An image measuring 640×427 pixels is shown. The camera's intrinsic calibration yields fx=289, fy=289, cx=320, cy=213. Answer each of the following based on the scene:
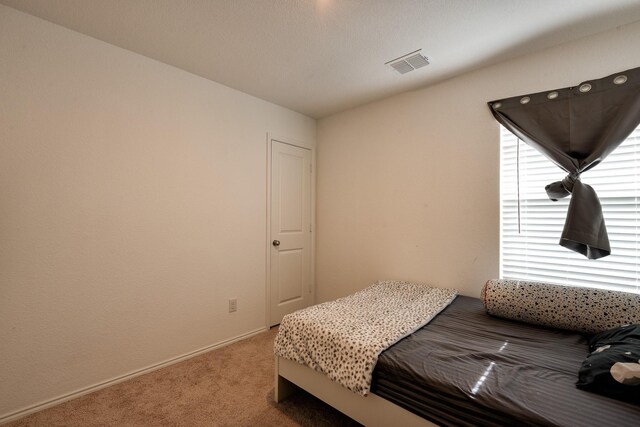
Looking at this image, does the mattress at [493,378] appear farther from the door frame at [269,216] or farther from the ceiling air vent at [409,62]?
the ceiling air vent at [409,62]

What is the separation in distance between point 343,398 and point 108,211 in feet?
6.47

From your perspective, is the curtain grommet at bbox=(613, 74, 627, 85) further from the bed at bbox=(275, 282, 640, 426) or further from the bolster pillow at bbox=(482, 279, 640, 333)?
the bed at bbox=(275, 282, 640, 426)

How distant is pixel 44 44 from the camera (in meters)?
1.81

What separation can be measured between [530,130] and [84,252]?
3233 millimetres

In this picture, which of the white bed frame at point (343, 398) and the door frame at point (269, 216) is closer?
the white bed frame at point (343, 398)

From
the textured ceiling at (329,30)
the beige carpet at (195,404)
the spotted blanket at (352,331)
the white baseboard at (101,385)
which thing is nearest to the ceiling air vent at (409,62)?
the textured ceiling at (329,30)

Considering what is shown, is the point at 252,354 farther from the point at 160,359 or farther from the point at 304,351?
the point at 304,351

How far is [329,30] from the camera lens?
189 centimetres

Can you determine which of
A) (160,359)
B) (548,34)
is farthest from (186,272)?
(548,34)

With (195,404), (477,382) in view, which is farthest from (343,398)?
(195,404)

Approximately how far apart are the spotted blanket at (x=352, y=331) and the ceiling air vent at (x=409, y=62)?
184 centimetres

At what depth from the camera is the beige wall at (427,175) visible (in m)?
2.11

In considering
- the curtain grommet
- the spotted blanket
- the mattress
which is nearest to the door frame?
the spotted blanket

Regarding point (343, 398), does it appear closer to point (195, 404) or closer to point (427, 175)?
point (195, 404)
